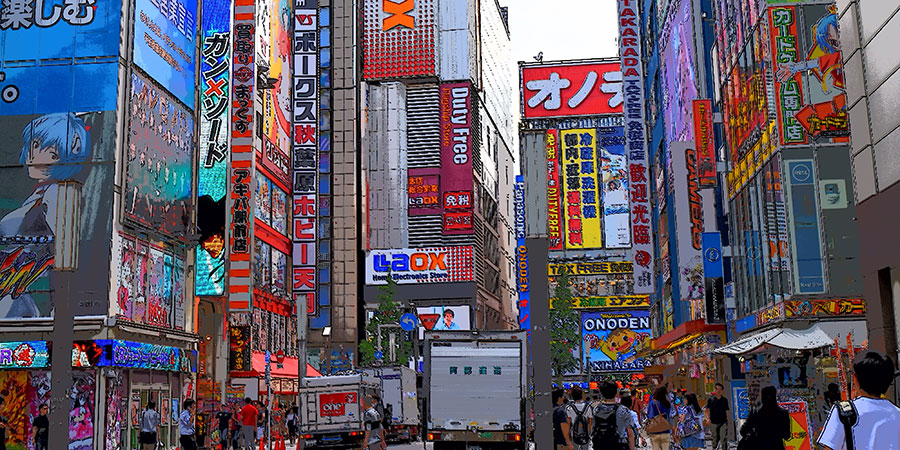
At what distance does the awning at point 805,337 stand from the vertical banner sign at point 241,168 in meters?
22.9

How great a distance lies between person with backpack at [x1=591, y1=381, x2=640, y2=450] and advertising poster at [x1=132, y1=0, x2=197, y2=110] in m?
26.7

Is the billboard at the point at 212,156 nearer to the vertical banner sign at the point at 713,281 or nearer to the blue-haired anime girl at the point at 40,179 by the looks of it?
the blue-haired anime girl at the point at 40,179

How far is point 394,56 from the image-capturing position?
88375 mm

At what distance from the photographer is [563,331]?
291 ft

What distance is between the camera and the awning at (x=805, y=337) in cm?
2494

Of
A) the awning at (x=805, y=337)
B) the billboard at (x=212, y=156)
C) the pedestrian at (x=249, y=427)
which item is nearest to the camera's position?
the awning at (x=805, y=337)

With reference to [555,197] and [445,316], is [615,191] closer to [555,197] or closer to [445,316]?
[555,197]

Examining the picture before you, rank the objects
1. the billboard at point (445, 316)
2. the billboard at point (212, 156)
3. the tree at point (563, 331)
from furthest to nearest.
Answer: the tree at point (563, 331), the billboard at point (445, 316), the billboard at point (212, 156)

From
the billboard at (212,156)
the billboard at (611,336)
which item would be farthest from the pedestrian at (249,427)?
the billboard at (611,336)

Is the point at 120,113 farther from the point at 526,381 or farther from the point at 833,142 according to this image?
the point at 833,142

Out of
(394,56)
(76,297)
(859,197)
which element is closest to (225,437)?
(76,297)

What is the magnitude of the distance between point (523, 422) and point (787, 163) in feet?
36.6

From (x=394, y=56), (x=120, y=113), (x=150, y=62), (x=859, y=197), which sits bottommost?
(x=859, y=197)

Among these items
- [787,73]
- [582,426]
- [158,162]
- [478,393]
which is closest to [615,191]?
[158,162]
